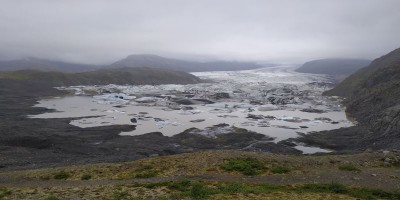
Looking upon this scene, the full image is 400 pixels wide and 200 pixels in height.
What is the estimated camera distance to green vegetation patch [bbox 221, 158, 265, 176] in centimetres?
2153

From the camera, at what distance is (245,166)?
2228 centimetres

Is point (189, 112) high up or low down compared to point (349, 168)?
down

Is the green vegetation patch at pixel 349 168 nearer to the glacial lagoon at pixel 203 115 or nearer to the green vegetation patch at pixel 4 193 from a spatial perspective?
the green vegetation patch at pixel 4 193

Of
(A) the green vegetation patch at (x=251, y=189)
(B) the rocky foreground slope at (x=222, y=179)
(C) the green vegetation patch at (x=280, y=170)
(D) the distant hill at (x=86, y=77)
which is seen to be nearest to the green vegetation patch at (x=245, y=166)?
(B) the rocky foreground slope at (x=222, y=179)

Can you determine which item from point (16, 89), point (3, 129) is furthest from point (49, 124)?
point (16, 89)

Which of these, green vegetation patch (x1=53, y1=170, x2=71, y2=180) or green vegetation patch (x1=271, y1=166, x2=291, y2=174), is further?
green vegetation patch (x1=53, y1=170, x2=71, y2=180)

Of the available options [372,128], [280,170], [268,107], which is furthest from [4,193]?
[268,107]

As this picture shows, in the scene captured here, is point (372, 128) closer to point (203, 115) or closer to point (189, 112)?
point (203, 115)

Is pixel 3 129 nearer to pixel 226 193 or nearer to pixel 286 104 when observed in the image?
pixel 226 193

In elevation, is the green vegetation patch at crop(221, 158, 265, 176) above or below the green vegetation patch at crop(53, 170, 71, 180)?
above

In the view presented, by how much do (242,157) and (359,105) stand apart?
6289 cm

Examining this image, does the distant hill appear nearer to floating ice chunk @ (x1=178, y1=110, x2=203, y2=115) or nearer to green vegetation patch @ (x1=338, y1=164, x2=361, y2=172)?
floating ice chunk @ (x1=178, y1=110, x2=203, y2=115)

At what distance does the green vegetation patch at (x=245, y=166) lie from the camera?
21.5 meters

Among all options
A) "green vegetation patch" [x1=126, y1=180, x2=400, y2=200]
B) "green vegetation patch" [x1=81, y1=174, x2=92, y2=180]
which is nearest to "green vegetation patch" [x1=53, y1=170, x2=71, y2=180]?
"green vegetation patch" [x1=81, y1=174, x2=92, y2=180]
